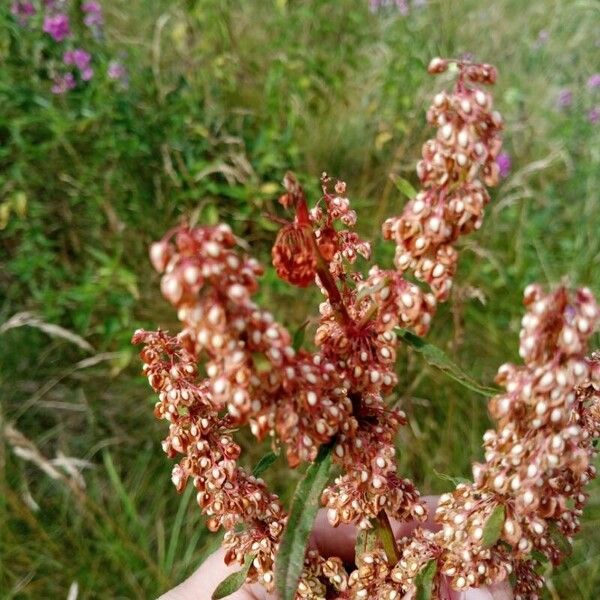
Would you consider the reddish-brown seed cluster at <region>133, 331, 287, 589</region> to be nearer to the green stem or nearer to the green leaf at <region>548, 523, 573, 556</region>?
the green stem

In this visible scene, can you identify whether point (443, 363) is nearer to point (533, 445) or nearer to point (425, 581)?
point (533, 445)

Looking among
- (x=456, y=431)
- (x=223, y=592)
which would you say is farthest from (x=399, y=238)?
(x=456, y=431)

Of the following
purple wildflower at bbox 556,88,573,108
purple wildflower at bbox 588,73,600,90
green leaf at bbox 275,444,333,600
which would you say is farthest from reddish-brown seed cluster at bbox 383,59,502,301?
purple wildflower at bbox 556,88,573,108

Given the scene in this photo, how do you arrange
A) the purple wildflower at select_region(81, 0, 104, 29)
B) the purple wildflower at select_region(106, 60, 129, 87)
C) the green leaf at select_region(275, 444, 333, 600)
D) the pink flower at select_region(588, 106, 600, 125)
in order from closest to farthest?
the green leaf at select_region(275, 444, 333, 600) < the purple wildflower at select_region(106, 60, 129, 87) < the purple wildflower at select_region(81, 0, 104, 29) < the pink flower at select_region(588, 106, 600, 125)

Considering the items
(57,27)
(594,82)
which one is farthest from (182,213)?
(594,82)

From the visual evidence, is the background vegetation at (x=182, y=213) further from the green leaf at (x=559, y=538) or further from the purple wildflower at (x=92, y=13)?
the green leaf at (x=559, y=538)

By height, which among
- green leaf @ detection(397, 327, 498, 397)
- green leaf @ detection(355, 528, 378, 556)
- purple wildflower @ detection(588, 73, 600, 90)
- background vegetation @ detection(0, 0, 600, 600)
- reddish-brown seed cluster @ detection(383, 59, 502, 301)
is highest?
reddish-brown seed cluster @ detection(383, 59, 502, 301)
